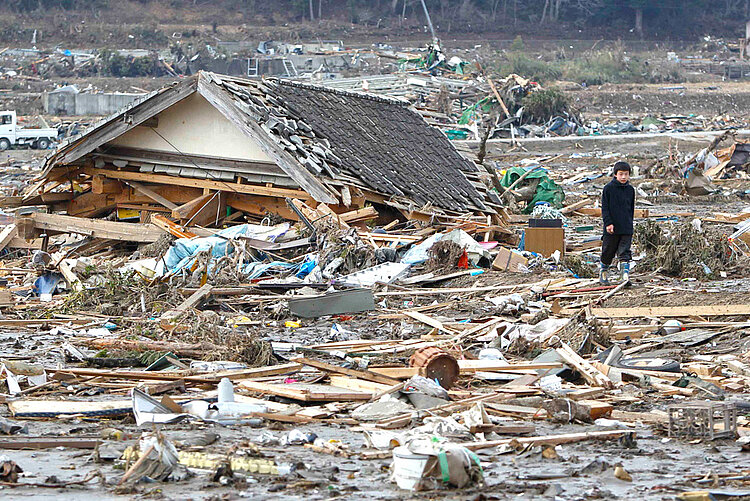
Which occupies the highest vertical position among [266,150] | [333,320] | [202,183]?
[266,150]

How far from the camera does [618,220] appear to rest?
37.2 ft

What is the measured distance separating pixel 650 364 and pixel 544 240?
5.47 meters

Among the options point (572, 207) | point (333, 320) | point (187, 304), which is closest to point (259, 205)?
point (187, 304)

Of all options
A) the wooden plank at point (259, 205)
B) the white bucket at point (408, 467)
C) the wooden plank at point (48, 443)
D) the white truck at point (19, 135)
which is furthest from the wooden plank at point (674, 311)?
the white truck at point (19, 135)

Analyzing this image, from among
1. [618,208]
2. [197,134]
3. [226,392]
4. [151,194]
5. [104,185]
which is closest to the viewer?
[226,392]

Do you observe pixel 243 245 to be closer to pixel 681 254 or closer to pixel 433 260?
pixel 433 260

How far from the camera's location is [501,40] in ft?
256

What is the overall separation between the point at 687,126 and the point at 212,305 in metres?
38.2

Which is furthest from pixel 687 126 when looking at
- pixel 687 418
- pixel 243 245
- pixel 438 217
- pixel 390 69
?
pixel 687 418

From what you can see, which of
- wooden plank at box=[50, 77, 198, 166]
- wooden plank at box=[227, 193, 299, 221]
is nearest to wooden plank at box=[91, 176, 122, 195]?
wooden plank at box=[50, 77, 198, 166]

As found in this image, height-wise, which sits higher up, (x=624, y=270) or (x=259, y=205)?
(x=259, y=205)

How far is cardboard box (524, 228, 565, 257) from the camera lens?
13273 mm

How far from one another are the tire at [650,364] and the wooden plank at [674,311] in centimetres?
156

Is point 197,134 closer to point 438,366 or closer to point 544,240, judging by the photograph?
point 544,240
